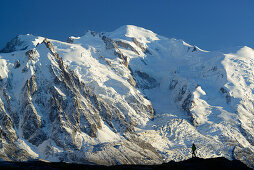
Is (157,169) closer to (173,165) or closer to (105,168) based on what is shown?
(173,165)

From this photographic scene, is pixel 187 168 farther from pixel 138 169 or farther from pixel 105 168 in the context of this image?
pixel 105 168

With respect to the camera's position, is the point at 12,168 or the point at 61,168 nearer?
the point at 12,168

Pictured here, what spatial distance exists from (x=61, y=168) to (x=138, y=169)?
598 inches

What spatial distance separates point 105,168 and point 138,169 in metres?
7.03

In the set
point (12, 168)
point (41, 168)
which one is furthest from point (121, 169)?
point (12, 168)

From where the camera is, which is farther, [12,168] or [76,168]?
[76,168]

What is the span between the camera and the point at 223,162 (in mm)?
86250

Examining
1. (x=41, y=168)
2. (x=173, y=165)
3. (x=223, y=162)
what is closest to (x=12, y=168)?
(x=41, y=168)

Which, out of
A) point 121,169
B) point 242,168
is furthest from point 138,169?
point 242,168

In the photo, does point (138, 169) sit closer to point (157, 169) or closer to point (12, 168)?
point (157, 169)

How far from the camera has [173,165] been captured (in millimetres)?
85750

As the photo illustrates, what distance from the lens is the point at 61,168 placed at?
271 feet

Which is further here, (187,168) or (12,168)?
(187,168)

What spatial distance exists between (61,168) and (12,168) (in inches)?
394
